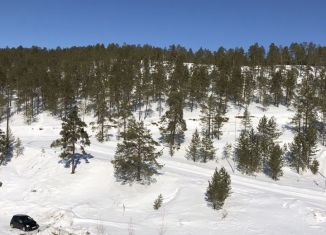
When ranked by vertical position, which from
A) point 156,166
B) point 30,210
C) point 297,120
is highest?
point 297,120

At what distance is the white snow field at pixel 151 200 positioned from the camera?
39.9 meters

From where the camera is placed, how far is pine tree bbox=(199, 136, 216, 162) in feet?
232

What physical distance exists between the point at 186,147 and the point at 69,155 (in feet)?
82.9

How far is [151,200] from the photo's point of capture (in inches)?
1972

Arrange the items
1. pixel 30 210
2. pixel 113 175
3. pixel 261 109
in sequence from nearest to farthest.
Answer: pixel 30 210
pixel 113 175
pixel 261 109

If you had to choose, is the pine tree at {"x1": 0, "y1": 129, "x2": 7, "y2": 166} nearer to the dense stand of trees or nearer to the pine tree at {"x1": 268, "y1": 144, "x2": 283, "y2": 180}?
the dense stand of trees

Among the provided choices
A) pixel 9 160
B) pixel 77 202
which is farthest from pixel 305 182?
pixel 9 160

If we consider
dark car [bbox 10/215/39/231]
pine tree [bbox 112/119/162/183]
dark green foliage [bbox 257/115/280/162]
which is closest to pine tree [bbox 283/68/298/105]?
dark green foliage [bbox 257/115/280/162]

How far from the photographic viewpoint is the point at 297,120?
85.1 metres

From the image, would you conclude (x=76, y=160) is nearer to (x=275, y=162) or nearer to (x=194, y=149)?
(x=194, y=149)

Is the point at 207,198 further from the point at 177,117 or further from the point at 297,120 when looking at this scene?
the point at 297,120

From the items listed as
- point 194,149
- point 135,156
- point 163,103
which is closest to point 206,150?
point 194,149

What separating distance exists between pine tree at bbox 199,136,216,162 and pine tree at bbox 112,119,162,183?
54.6ft

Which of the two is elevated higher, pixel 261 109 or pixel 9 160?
pixel 261 109
